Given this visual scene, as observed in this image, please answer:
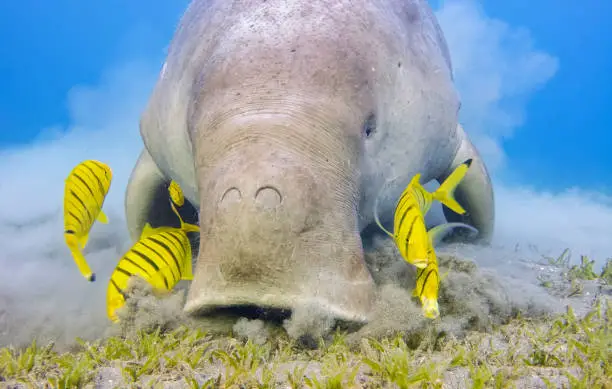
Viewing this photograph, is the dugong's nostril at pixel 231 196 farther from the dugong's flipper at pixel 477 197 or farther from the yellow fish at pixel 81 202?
the dugong's flipper at pixel 477 197

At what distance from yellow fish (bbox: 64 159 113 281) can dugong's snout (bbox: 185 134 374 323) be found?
105cm

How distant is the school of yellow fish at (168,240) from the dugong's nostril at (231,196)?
0.79 meters

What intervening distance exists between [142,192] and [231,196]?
11.4 feet

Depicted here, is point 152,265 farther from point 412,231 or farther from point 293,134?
point 412,231

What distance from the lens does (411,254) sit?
2525mm

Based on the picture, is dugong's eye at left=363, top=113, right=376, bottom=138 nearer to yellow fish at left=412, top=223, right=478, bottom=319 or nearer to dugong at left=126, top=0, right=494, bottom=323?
dugong at left=126, top=0, right=494, bottom=323

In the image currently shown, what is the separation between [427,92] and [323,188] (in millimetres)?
1688

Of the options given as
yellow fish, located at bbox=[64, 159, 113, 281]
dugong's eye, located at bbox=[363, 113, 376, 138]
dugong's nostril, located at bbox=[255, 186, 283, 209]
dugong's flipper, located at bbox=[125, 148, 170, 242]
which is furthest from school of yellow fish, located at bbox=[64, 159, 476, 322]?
dugong's flipper, located at bbox=[125, 148, 170, 242]

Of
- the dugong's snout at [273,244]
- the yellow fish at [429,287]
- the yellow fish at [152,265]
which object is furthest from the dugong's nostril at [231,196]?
the yellow fish at [429,287]

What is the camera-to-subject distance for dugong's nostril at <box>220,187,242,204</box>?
231 centimetres

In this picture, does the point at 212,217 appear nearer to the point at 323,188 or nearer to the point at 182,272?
the point at 323,188

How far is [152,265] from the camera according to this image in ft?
9.70

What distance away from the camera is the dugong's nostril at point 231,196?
231 cm

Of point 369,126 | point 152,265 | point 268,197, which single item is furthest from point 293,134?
point 152,265
